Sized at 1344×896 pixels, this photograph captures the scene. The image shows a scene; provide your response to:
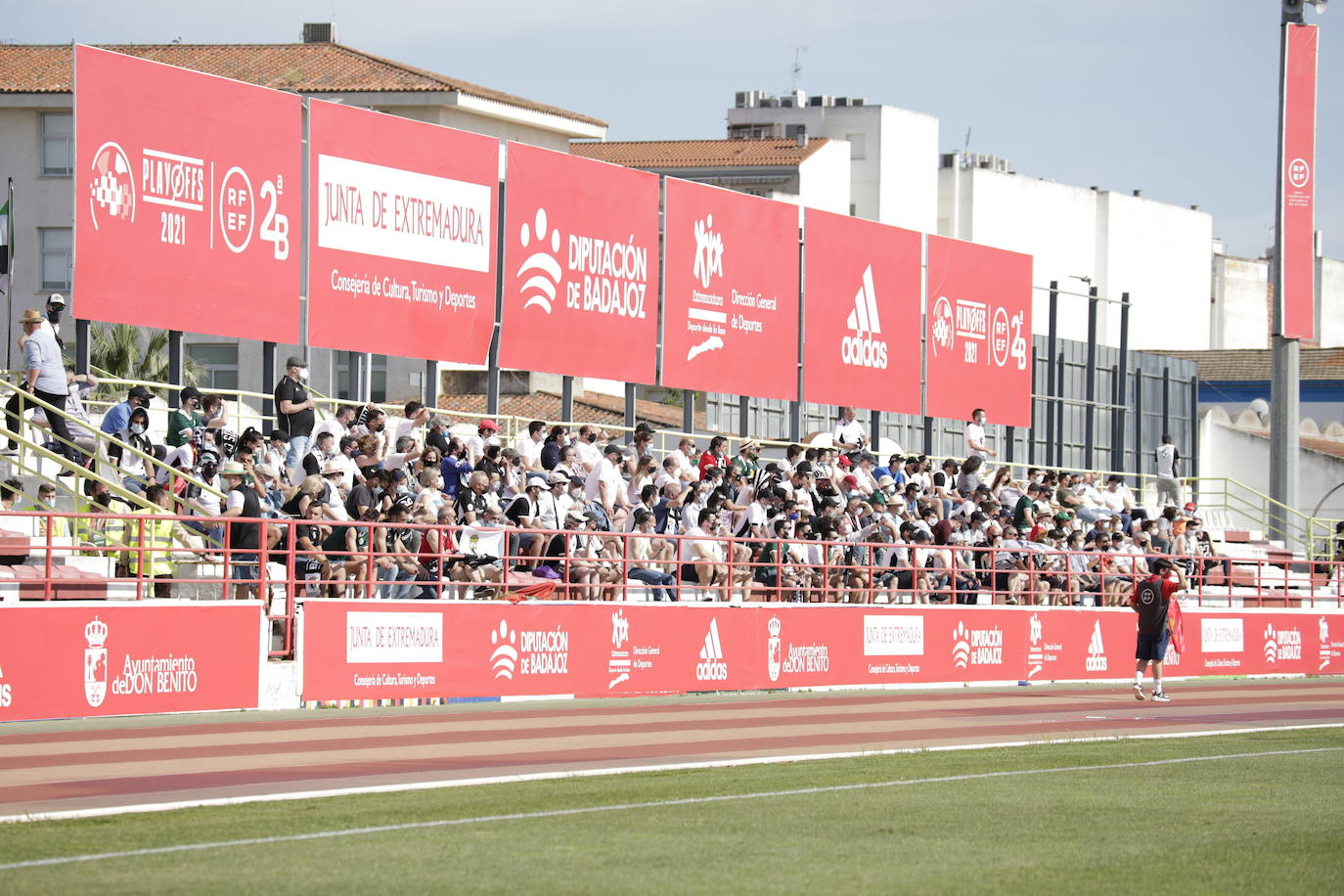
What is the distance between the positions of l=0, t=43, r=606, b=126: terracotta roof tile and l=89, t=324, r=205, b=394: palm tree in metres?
6.47

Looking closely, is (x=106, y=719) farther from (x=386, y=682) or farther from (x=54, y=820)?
(x=54, y=820)

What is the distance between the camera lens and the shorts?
1020 inches

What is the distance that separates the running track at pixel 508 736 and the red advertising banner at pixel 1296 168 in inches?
719

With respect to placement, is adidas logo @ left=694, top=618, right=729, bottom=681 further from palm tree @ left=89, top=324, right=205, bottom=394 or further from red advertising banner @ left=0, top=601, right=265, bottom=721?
palm tree @ left=89, top=324, right=205, bottom=394

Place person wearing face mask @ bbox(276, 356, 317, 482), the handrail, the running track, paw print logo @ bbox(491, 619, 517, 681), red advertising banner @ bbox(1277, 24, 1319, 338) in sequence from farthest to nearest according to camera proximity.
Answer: red advertising banner @ bbox(1277, 24, 1319, 338) → the handrail → person wearing face mask @ bbox(276, 356, 317, 482) → paw print logo @ bbox(491, 619, 517, 681) → the running track

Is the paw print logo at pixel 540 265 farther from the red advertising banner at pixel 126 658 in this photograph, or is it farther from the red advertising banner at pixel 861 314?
the red advertising banner at pixel 126 658

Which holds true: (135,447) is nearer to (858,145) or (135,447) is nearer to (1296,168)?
(1296,168)

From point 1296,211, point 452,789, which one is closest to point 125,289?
point 452,789

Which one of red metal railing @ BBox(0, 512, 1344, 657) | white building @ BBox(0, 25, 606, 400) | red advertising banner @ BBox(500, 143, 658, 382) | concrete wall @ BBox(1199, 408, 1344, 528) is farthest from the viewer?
concrete wall @ BBox(1199, 408, 1344, 528)

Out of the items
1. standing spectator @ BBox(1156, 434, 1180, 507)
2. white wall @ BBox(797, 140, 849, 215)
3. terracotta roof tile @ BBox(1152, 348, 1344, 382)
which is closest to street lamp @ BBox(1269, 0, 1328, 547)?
standing spectator @ BBox(1156, 434, 1180, 507)

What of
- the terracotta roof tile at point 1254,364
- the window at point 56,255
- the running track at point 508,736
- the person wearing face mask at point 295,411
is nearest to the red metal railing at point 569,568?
the running track at point 508,736

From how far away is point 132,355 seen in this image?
50469 millimetres

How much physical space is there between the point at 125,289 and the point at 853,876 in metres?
16.1

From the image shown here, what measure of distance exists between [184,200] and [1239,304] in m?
83.2
